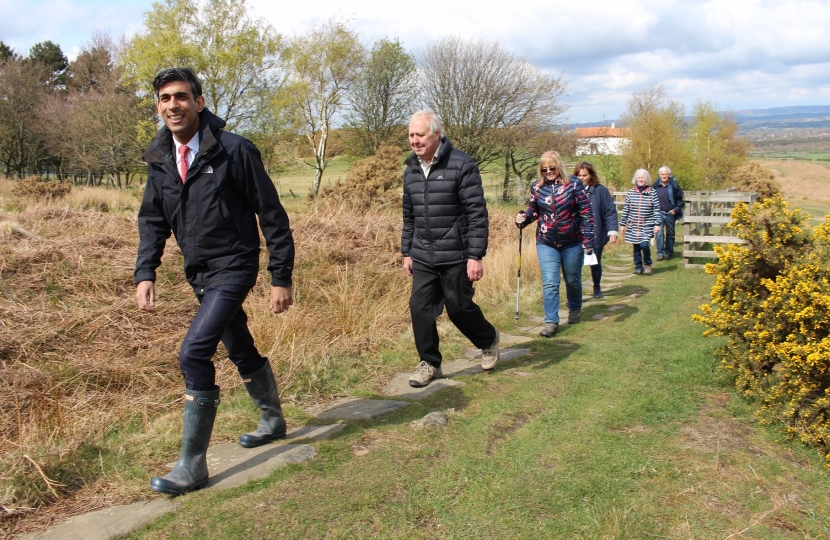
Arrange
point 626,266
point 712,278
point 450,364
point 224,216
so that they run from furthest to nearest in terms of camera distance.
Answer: point 626,266
point 712,278
point 450,364
point 224,216

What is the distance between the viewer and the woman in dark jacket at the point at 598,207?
9.32 m

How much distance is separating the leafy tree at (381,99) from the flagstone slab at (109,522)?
136 ft

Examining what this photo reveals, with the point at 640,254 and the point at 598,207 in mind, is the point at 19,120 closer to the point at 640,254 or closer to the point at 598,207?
the point at 640,254

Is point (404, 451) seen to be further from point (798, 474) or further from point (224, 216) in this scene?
point (798, 474)

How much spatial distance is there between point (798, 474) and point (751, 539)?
946 mm

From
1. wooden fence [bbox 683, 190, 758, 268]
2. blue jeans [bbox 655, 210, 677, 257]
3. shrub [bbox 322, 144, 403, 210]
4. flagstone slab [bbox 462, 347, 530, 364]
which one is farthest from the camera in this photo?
shrub [bbox 322, 144, 403, 210]

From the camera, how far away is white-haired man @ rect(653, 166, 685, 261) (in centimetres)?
1332

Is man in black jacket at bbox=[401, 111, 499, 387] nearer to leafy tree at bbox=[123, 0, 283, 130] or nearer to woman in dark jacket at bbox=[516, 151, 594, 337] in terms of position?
woman in dark jacket at bbox=[516, 151, 594, 337]

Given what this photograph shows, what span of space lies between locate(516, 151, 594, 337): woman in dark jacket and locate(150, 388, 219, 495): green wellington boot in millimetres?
4299

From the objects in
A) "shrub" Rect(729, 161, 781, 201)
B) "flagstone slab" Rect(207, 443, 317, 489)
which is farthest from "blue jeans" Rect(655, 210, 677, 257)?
"shrub" Rect(729, 161, 781, 201)

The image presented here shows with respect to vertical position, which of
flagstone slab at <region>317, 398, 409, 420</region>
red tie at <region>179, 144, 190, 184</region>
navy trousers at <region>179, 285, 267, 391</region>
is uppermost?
red tie at <region>179, 144, 190, 184</region>

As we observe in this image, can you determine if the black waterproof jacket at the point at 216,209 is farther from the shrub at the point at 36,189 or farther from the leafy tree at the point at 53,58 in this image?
Answer: the leafy tree at the point at 53,58

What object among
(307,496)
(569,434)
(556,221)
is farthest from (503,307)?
(307,496)

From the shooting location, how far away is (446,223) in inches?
198
